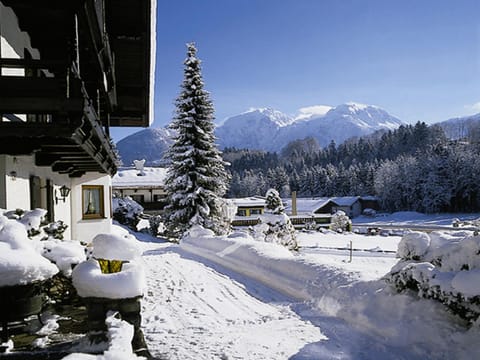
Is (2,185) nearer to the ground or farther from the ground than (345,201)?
farther from the ground

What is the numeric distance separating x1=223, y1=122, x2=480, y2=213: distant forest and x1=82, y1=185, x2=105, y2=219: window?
54.4 meters

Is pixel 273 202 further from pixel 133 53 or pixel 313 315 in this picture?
pixel 313 315

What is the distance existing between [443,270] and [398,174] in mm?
63665

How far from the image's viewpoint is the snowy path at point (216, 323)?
494 centimetres

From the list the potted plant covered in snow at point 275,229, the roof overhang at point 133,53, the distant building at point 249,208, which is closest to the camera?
the roof overhang at point 133,53

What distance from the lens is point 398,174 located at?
64.1 metres

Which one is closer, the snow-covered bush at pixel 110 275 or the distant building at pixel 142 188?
the snow-covered bush at pixel 110 275

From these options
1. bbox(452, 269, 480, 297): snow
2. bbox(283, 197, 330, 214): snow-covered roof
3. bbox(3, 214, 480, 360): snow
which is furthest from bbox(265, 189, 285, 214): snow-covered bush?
bbox(283, 197, 330, 214): snow-covered roof

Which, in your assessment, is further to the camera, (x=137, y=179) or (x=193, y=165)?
(x=137, y=179)

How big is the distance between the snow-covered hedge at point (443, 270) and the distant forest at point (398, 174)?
56.6m

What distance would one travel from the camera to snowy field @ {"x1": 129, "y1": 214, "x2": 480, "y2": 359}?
Answer: 16.2 feet

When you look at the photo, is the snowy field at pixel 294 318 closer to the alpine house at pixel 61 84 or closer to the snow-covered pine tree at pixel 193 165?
the alpine house at pixel 61 84

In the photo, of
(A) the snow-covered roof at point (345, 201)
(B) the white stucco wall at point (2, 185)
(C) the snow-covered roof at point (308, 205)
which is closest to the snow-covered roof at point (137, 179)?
(C) the snow-covered roof at point (308, 205)

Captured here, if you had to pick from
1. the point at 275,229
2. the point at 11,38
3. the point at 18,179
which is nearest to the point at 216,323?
the point at 18,179
